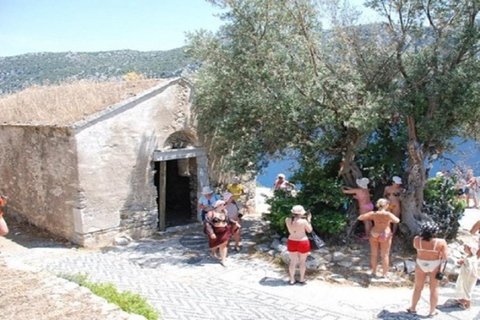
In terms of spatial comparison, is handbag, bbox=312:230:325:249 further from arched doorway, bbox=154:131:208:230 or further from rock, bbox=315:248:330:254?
arched doorway, bbox=154:131:208:230

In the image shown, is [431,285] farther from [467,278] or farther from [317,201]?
[317,201]

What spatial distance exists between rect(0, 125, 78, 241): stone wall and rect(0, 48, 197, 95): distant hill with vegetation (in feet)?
91.3

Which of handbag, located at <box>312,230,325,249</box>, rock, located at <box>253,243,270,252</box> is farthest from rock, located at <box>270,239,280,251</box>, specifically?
handbag, located at <box>312,230,325,249</box>

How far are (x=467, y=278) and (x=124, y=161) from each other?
7.74 m

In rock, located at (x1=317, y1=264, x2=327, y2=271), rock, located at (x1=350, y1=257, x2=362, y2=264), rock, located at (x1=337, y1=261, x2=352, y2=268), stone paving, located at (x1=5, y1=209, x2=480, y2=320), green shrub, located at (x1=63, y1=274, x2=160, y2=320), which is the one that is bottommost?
stone paving, located at (x1=5, y1=209, x2=480, y2=320)

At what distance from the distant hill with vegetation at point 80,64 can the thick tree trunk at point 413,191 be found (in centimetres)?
3223

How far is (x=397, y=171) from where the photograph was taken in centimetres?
1090

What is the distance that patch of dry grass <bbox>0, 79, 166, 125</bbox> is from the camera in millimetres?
11266

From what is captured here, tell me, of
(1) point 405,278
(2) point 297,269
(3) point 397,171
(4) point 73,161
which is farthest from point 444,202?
(4) point 73,161

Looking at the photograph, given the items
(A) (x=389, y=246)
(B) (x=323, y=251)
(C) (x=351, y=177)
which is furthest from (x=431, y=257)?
(C) (x=351, y=177)

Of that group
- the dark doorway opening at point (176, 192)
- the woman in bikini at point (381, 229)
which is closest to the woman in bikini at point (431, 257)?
the woman in bikini at point (381, 229)

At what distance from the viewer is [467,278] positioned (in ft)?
23.9

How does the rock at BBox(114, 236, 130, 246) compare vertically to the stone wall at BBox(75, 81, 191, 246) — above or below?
below

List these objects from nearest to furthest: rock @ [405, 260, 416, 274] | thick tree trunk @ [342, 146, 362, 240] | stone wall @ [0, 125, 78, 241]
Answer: rock @ [405, 260, 416, 274], thick tree trunk @ [342, 146, 362, 240], stone wall @ [0, 125, 78, 241]
